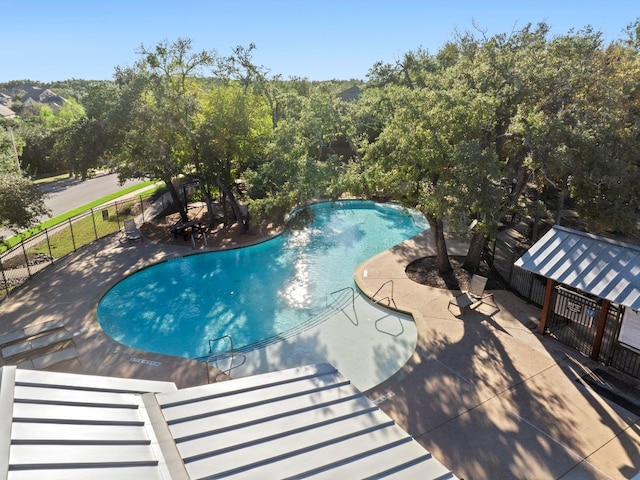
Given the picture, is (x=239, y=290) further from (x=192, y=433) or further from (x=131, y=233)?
(x=192, y=433)

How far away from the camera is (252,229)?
20891mm

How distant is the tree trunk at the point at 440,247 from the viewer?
49.5 feet

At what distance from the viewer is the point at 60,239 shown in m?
20.4

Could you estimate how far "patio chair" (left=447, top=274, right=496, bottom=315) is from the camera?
12641mm

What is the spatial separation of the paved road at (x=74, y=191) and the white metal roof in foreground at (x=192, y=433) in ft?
75.8

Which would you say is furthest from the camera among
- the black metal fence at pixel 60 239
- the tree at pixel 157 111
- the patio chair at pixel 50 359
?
the tree at pixel 157 111

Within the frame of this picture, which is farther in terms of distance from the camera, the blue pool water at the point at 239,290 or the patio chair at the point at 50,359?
the blue pool water at the point at 239,290

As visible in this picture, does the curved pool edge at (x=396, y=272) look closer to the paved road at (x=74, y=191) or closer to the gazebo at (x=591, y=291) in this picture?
the gazebo at (x=591, y=291)

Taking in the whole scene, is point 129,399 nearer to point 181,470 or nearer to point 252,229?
point 181,470

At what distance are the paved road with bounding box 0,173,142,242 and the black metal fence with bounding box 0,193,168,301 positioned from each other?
2.41 m

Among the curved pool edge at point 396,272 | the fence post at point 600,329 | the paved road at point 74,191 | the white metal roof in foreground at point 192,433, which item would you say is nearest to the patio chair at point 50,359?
the white metal roof in foreground at point 192,433

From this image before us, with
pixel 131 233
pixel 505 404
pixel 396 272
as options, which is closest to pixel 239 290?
pixel 396 272

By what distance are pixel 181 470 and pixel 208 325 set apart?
32.4ft

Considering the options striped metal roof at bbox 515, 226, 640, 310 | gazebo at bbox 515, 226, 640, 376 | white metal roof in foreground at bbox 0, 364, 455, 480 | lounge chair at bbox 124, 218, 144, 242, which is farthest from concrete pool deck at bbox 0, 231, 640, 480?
lounge chair at bbox 124, 218, 144, 242
